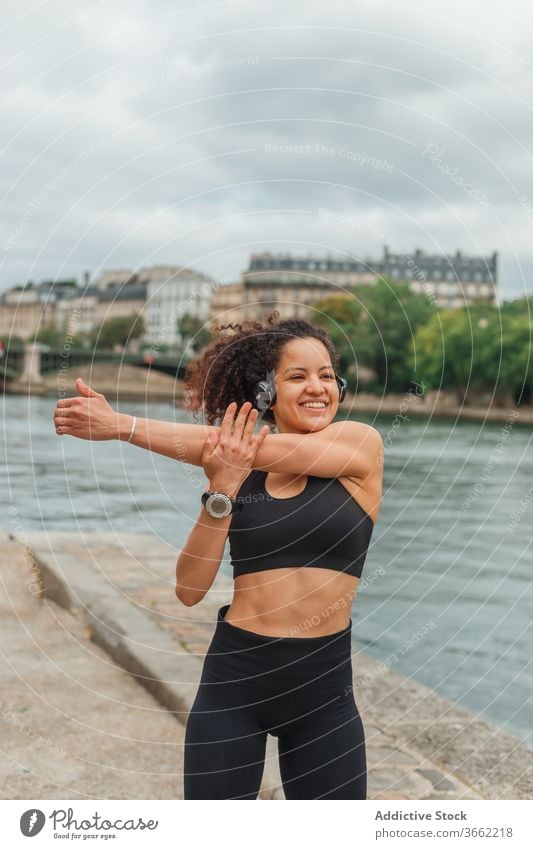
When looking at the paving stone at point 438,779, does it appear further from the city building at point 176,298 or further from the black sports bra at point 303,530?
the city building at point 176,298

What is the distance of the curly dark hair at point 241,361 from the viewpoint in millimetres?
2578

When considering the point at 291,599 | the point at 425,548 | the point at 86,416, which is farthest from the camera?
the point at 425,548

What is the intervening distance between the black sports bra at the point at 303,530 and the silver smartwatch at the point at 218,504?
109 millimetres

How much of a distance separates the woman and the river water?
0.61 meters

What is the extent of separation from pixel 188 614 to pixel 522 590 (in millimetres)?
7409

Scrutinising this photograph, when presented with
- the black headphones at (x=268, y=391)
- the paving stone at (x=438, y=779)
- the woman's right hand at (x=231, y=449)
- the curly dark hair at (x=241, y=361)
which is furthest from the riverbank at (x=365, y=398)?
the woman's right hand at (x=231, y=449)

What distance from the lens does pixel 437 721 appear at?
4.85 metres

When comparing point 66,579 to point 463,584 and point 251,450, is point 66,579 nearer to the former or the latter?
point 251,450

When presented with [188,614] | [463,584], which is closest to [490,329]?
[463,584]

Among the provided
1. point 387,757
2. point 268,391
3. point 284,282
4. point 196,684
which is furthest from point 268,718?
point 284,282

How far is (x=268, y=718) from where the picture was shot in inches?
95.0

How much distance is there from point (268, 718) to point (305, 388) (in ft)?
2.59

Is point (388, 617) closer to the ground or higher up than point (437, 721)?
closer to the ground

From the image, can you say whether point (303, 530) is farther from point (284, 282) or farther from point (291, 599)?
point (284, 282)
